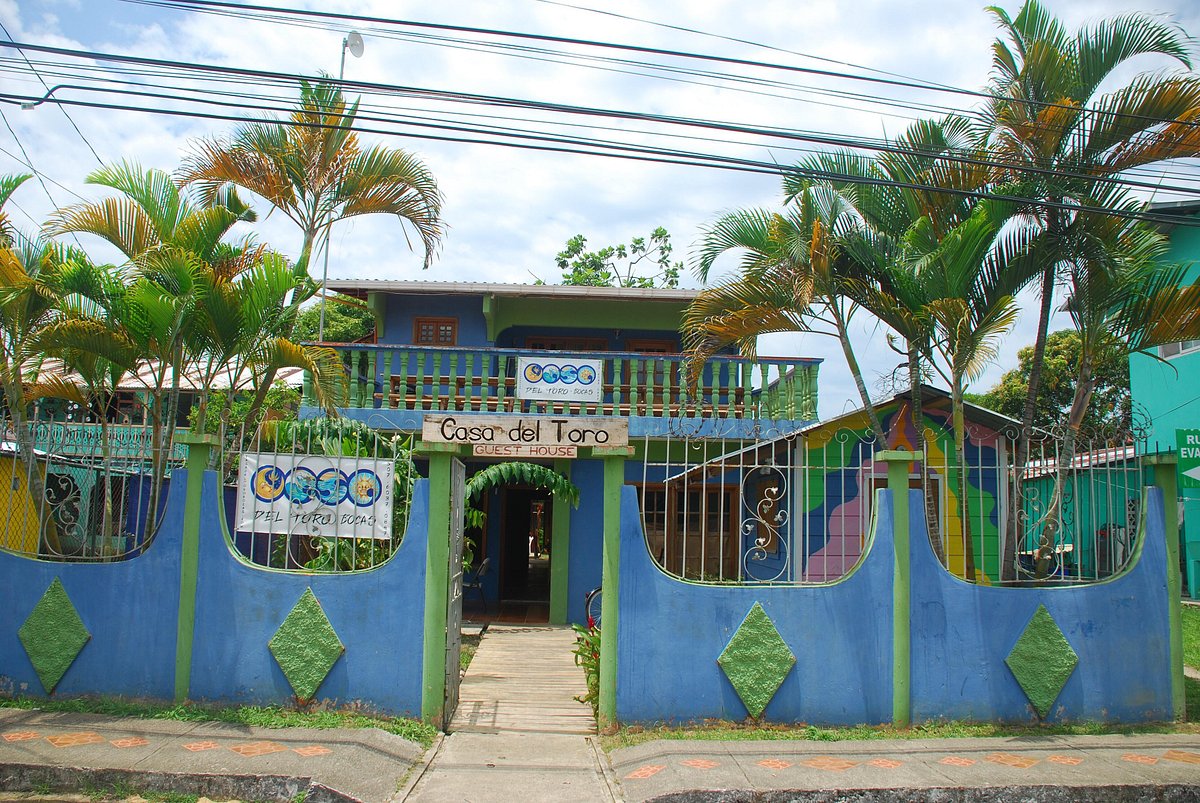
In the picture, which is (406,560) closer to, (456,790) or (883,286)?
(456,790)

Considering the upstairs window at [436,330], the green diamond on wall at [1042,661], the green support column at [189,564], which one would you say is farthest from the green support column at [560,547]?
the green diamond on wall at [1042,661]

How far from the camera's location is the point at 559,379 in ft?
41.1

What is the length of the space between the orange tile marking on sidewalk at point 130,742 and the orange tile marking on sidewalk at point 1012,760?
5896 millimetres

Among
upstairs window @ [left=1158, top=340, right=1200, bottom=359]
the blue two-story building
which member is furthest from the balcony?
upstairs window @ [left=1158, top=340, right=1200, bottom=359]

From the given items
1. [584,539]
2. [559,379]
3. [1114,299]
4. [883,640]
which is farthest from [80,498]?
[1114,299]

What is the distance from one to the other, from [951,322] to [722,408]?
5078 millimetres

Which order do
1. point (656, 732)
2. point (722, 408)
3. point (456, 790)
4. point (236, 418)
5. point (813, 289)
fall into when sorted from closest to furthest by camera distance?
point (456, 790), point (656, 732), point (813, 289), point (722, 408), point (236, 418)

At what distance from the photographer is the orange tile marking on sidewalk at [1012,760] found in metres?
6.18

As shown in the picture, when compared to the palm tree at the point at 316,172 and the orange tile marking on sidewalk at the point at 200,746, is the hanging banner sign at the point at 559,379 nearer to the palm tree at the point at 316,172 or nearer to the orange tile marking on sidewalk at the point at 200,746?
the palm tree at the point at 316,172

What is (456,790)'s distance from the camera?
5.69 meters

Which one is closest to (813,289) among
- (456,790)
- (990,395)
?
(456,790)

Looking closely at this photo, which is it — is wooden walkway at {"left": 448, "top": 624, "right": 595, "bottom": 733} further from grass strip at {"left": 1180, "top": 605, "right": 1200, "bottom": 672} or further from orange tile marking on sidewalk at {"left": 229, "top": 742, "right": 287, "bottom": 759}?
grass strip at {"left": 1180, "top": 605, "right": 1200, "bottom": 672}

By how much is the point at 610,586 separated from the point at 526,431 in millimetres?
1406

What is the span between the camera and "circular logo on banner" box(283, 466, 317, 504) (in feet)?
23.4
